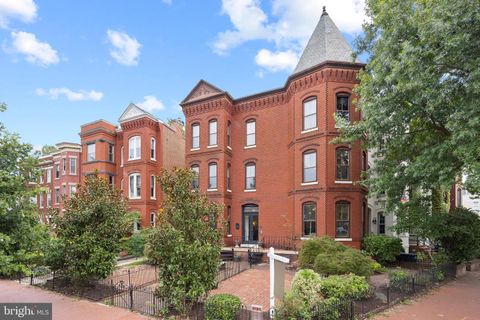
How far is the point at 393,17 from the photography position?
11750mm

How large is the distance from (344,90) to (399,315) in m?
12.3

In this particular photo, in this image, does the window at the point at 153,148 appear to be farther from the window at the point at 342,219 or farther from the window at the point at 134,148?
the window at the point at 342,219

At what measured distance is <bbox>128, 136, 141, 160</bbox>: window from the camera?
27.9 m

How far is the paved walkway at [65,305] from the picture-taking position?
9586 mm

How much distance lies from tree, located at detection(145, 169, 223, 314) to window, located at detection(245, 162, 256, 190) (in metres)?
13.1

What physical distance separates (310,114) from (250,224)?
8.71m

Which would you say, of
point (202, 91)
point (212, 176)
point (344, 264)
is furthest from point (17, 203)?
point (202, 91)

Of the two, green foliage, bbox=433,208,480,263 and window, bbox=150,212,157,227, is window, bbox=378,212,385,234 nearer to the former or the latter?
green foliage, bbox=433,208,480,263

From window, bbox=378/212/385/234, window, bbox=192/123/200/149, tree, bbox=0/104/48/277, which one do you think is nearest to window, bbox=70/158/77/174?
window, bbox=192/123/200/149

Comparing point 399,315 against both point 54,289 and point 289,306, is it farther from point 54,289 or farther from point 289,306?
point 54,289

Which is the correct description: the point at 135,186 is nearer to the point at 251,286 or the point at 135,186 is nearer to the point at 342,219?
the point at 342,219

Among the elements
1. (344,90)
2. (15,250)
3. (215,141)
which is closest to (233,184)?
(215,141)

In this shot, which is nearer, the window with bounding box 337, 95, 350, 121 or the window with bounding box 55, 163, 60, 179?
the window with bounding box 337, 95, 350, 121

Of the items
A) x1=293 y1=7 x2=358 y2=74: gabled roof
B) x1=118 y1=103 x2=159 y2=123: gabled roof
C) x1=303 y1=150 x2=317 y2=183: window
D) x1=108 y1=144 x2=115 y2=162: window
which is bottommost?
x1=303 y1=150 x2=317 y2=183: window
